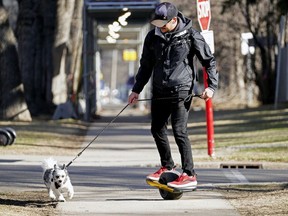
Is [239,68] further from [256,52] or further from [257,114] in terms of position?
[257,114]

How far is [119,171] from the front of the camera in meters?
15.1

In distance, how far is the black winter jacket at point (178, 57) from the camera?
10.6 metres

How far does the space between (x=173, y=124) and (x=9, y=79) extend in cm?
2114

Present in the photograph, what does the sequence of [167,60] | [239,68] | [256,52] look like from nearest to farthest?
1. [167,60]
2. [256,52]
3. [239,68]

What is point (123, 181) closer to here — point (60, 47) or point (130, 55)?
point (60, 47)

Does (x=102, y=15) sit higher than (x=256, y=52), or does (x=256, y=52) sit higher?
(x=102, y=15)

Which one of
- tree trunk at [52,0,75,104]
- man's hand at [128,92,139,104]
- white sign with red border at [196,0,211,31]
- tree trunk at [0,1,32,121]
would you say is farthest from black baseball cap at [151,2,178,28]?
tree trunk at [52,0,75,104]

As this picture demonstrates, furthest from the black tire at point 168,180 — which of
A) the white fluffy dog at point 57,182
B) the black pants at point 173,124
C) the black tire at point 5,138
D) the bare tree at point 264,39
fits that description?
the bare tree at point 264,39

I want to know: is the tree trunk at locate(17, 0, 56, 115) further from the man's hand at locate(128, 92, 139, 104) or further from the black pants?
the black pants

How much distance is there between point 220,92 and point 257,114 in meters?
20.8

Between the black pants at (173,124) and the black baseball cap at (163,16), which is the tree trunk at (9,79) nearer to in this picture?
the black pants at (173,124)

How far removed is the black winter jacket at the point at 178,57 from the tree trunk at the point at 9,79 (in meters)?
20.5

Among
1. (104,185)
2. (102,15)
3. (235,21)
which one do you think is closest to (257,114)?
(102,15)

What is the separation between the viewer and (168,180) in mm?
10742
